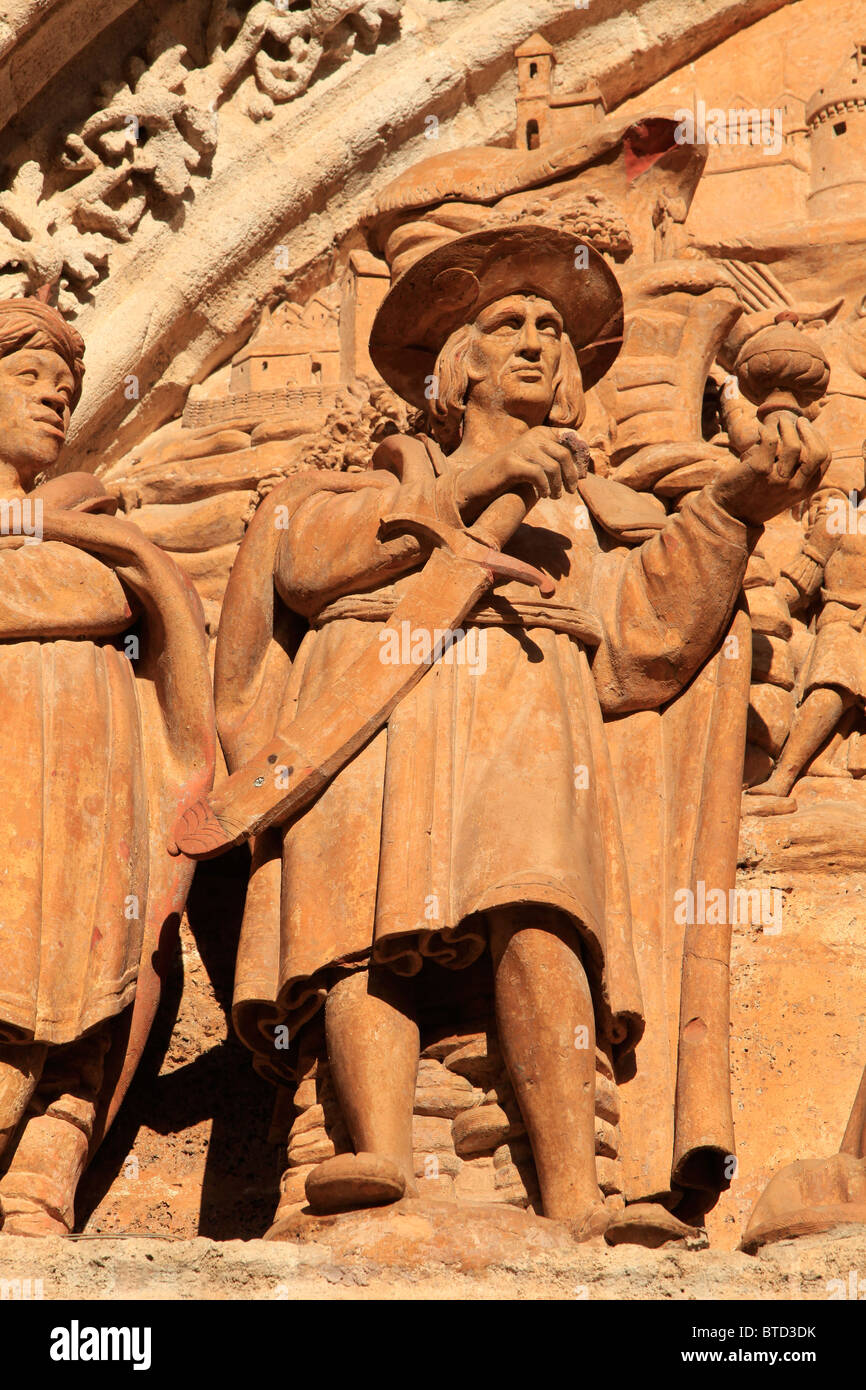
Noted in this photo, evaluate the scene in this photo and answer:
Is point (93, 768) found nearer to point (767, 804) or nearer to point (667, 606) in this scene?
point (667, 606)

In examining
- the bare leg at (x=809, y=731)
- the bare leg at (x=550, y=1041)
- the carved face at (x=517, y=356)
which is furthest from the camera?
the bare leg at (x=809, y=731)

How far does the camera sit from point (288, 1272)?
535 cm

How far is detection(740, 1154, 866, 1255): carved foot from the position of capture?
18.3 feet

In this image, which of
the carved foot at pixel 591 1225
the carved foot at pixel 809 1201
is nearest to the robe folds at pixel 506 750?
the carved foot at pixel 809 1201

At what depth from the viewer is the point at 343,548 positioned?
674 centimetres

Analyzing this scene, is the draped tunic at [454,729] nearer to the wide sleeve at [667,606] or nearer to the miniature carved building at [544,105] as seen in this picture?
the wide sleeve at [667,606]

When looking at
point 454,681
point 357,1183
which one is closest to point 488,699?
point 454,681

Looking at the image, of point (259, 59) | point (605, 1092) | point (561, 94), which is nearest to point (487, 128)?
point (561, 94)

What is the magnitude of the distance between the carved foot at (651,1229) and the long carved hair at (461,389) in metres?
2.37

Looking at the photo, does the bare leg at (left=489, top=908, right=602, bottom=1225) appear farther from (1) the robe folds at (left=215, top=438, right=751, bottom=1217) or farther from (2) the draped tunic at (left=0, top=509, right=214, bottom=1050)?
(2) the draped tunic at (left=0, top=509, right=214, bottom=1050)

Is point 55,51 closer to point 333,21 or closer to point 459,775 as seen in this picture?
point 333,21

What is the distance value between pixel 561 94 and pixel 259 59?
3.41 ft

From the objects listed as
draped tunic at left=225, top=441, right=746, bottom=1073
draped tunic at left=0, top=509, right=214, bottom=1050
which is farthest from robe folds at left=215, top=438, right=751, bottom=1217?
draped tunic at left=0, top=509, right=214, bottom=1050

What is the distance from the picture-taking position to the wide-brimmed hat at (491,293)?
6.98m
